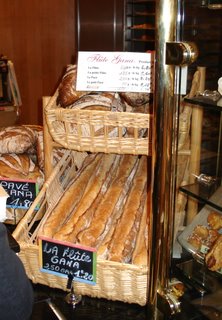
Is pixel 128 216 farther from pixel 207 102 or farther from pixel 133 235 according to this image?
pixel 207 102

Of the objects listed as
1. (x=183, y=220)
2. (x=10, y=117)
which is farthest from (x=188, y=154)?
(x=10, y=117)

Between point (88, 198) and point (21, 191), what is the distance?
0.72 ft

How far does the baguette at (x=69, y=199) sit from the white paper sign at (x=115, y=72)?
0.33 meters

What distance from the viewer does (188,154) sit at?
1045 millimetres

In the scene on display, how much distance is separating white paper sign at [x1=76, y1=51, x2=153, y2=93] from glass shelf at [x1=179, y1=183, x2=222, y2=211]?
28 cm

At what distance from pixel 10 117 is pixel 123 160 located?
251cm

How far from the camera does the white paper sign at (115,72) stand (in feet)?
3.36

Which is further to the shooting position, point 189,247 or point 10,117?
point 10,117

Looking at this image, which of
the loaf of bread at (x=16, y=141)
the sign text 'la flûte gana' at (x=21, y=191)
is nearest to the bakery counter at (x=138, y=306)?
the sign text 'la flûte gana' at (x=21, y=191)

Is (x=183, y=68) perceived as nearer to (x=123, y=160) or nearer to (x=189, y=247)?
(x=189, y=247)

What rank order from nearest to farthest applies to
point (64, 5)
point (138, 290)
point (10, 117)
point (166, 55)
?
point (166, 55) < point (138, 290) < point (10, 117) < point (64, 5)

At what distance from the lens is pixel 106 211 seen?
1123 millimetres

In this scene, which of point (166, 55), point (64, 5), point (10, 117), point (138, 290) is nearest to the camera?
point (166, 55)

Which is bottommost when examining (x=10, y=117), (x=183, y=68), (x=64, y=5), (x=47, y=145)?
(x=10, y=117)
